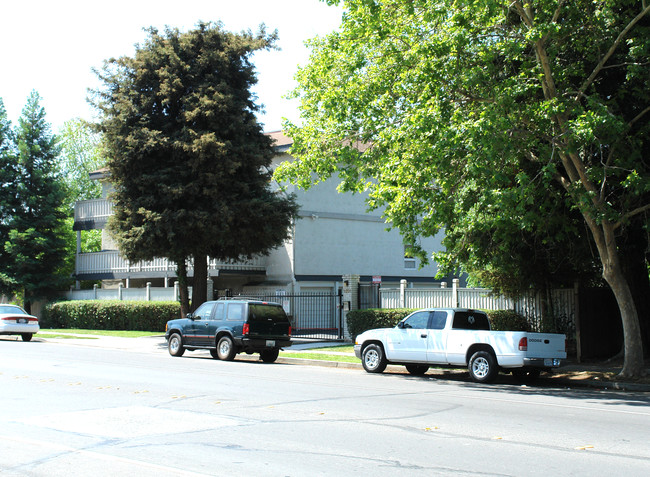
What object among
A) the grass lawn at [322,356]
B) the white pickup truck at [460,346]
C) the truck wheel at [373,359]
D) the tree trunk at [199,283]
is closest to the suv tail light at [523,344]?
the white pickup truck at [460,346]

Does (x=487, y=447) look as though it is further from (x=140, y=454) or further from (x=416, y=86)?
(x=416, y=86)

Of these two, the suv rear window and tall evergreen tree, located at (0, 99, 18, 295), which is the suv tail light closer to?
the suv rear window

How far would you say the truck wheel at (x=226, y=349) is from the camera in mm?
19609

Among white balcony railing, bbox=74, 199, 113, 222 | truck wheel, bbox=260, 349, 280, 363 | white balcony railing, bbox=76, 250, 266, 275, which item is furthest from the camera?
white balcony railing, bbox=74, 199, 113, 222

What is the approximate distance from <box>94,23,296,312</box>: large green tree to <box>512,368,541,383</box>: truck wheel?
12.9 metres

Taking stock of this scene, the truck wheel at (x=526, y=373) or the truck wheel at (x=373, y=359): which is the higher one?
the truck wheel at (x=373, y=359)

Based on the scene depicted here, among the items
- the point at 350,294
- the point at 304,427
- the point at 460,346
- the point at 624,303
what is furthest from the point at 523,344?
the point at 350,294

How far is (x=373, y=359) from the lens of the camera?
57.3 feet

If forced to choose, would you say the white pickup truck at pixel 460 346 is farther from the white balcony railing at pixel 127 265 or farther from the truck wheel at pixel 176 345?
the white balcony railing at pixel 127 265

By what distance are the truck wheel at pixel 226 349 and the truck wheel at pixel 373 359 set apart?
414 centimetres

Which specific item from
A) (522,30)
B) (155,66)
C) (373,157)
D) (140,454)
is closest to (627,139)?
(522,30)

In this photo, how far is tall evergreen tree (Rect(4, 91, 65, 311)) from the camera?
1510 inches

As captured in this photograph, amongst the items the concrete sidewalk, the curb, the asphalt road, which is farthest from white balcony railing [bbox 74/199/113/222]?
the asphalt road

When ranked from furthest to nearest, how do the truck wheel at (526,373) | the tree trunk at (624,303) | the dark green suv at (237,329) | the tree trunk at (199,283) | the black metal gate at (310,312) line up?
the black metal gate at (310,312)
the tree trunk at (199,283)
the dark green suv at (237,329)
the truck wheel at (526,373)
the tree trunk at (624,303)
